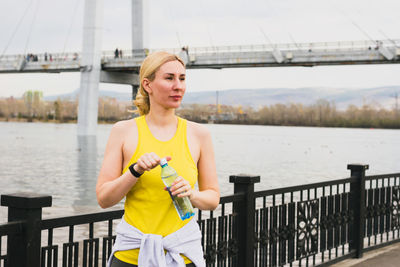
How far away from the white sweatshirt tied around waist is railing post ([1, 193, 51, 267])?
646mm

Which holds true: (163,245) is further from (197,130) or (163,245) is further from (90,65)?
(90,65)

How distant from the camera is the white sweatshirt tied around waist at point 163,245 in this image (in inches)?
100

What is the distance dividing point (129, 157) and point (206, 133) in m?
0.38

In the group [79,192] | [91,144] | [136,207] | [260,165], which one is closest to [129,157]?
[136,207]

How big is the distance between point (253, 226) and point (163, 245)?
2.41 metres

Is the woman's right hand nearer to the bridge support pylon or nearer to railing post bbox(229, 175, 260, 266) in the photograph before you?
railing post bbox(229, 175, 260, 266)

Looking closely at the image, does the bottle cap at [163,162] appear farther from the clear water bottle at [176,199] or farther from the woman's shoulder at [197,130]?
the woman's shoulder at [197,130]

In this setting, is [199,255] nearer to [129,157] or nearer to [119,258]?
[119,258]

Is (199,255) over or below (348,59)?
below

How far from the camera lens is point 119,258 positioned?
2.66 m

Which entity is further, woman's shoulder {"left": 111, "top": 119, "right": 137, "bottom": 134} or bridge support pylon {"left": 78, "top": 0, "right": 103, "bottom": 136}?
bridge support pylon {"left": 78, "top": 0, "right": 103, "bottom": 136}

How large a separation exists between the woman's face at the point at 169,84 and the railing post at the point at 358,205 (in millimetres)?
4572

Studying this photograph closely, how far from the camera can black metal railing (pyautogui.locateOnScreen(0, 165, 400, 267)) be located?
123 inches

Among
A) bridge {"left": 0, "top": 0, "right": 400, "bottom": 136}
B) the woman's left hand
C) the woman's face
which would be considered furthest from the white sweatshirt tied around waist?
bridge {"left": 0, "top": 0, "right": 400, "bottom": 136}
